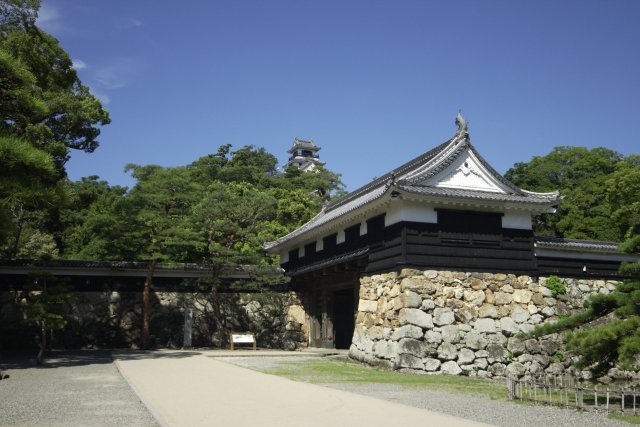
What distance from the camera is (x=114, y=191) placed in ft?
140

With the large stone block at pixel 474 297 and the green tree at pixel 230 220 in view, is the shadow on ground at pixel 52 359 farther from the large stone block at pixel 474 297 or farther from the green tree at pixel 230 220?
the large stone block at pixel 474 297

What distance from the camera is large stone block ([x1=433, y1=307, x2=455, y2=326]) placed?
16.8 m

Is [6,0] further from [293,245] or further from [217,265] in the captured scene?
[293,245]

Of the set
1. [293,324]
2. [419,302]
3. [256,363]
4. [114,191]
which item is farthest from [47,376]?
[114,191]

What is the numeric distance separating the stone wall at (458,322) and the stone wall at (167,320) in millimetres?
7691

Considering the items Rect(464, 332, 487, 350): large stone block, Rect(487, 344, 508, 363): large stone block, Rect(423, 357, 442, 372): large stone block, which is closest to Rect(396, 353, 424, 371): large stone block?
Rect(423, 357, 442, 372): large stone block

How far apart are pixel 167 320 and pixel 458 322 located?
1356 cm

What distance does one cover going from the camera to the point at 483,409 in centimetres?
888

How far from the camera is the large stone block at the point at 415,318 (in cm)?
1645

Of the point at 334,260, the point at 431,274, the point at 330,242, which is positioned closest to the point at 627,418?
the point at 431,274

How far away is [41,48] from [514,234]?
17.1 m

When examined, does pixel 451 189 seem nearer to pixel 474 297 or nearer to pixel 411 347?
pixel 474 297

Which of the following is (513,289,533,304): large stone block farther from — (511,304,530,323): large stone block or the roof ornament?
the roof ornament

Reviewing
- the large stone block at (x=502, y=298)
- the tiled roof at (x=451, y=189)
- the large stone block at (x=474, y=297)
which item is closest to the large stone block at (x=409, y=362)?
the large stone block at (x=474, y=297)
